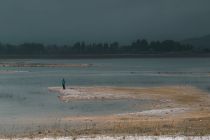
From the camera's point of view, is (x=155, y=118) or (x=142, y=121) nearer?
(x=142, y=121)

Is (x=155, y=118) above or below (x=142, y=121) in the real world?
below

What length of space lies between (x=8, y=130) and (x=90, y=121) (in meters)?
5.47

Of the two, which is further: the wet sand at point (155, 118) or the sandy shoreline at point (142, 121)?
the wet sand at point (155, 118)

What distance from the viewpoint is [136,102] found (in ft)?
148

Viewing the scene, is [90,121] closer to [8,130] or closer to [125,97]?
[8,130]

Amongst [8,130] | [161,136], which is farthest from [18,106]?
[161,136]

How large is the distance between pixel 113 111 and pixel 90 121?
24.2ft

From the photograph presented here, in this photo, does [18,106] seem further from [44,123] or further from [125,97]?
[44,123]

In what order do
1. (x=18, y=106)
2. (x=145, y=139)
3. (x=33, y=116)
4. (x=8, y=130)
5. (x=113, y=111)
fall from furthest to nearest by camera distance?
(x=18, y=106) < (x=113, y=111) < (x=33, y=116) < (x=8, y=130) < (x=145, y=139)

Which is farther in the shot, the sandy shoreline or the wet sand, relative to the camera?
the wet sand

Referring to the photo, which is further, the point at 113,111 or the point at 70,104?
the point at 70,104

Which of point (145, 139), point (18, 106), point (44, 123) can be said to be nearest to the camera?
point (145, 139)

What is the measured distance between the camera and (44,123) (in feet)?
100

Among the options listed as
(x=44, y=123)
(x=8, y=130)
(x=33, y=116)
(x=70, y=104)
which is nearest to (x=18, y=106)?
(x=70, y=104)
